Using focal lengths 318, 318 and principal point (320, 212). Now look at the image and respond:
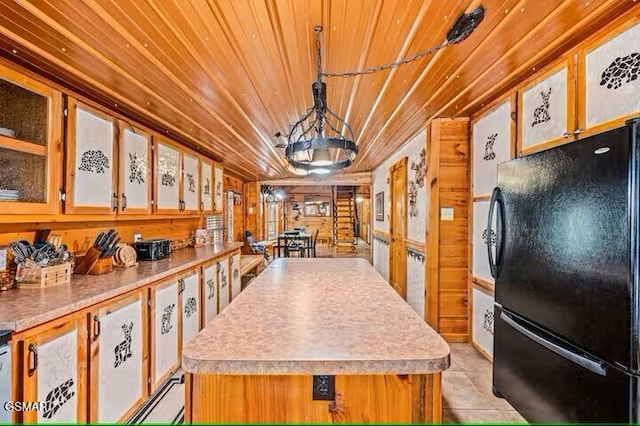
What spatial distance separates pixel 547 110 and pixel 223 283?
11.9 feet

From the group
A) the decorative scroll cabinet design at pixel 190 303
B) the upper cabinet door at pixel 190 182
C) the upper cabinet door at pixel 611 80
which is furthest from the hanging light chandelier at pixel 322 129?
the upper cabinet door at pixel 190 182

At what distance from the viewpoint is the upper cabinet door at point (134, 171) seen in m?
2.61

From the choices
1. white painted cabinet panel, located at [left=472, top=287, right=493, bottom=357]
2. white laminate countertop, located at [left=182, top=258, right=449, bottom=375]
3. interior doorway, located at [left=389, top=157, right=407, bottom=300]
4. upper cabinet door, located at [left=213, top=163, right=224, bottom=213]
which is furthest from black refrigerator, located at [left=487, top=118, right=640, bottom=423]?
upper cabinet door, located at [left=213, top=163, right=224, bottom=213]

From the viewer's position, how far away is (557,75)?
199 centimetres

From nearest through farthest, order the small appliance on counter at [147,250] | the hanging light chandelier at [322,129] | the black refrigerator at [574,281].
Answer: the black refrigerator at [574,281] < the hanging light chandelier at [322,129] < the small appliance on counter at [147,250]

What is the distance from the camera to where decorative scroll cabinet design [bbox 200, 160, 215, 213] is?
13.9ft

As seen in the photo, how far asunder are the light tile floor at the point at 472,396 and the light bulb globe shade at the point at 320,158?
5.93ft

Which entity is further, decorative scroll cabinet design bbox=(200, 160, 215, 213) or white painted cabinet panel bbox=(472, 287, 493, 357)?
decorative scroll cabinet design bbox=(200, 160, 215, 213)

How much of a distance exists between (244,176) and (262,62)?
588cm

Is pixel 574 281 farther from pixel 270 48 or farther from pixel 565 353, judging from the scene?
pixel 270 48

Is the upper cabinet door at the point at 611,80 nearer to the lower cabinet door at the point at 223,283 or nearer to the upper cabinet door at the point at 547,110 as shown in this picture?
the upper cabinet door at the point at 547,110

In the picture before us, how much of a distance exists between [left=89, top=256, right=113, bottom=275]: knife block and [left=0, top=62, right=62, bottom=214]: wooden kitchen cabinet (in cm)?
51

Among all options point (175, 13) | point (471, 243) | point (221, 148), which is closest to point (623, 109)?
point (471, 243)

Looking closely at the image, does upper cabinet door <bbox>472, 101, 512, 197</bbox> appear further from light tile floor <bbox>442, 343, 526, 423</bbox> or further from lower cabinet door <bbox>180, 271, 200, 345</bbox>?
lower cabinet door <bbox>180, 271, 200, 345</bbox>
